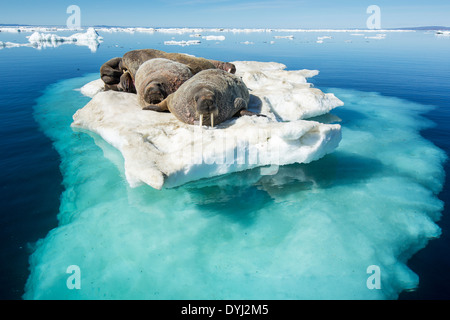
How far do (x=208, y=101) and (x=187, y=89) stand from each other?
79 centimetres

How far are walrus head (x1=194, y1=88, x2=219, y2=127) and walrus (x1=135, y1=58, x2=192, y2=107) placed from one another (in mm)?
1579

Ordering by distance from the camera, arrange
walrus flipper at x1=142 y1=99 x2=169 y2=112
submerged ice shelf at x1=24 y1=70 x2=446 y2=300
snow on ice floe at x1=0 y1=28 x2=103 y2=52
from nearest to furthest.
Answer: submerged ice shelf at x1=24 y1=70 x2=446 y2=300 < walrus flipper at x1=142 y1=99 x2=169 y2=112 < snow on ice floe at x1=0 y1=28 x2=103 y2=52

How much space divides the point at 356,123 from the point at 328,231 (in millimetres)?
5640

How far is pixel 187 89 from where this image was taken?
229 inches

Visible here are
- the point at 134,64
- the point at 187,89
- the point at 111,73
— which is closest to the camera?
the point at 187,89

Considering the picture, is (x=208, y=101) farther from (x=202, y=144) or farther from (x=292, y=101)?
(x=292, y=101)

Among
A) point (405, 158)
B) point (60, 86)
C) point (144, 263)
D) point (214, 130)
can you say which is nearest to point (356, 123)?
point (405, 158)

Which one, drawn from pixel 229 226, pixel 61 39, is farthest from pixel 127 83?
pixel 61 39

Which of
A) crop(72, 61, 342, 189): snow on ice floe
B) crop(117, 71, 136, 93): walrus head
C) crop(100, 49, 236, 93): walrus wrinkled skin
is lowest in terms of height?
crop(72, 61, 342, 189): snow on ice floe

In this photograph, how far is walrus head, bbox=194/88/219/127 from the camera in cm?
523

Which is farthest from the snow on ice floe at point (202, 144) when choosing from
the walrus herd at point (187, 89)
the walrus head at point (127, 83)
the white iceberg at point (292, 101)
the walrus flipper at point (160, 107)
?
the walrus head at point (127, 83)

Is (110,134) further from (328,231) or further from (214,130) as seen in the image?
(328,231)

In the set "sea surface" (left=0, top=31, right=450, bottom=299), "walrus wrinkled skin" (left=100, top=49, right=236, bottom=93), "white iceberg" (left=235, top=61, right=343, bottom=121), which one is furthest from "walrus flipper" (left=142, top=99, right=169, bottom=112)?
"white iceberg" (left=235, top=61, right=343, bottom=121)

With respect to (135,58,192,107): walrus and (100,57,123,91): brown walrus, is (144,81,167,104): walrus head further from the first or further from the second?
(100,57,123,91): brown walrus
